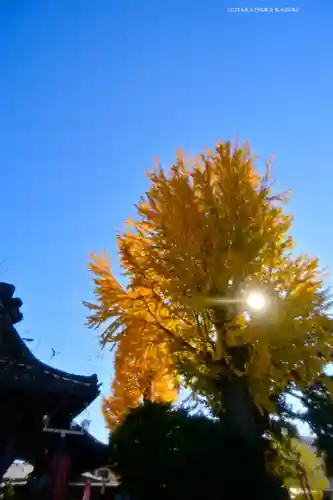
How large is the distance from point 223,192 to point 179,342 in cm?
351

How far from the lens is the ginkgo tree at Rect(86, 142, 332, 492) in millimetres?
7469

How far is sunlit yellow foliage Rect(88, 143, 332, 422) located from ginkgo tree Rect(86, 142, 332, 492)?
2 cm

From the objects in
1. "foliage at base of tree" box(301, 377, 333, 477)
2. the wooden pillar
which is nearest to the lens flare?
"foliage at base of tree" box(301, 377, 333, 477)

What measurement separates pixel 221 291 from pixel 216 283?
0.66ft

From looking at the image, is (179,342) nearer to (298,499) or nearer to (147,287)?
(147,287)

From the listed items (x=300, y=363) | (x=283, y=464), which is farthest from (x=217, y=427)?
(x=283, y=464)

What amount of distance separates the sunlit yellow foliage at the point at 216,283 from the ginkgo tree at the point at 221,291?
0.08 feet

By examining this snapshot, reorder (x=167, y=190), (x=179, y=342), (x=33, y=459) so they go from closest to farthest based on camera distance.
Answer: (x=33, y=459)
(x=179, y=342)
(x=167, y=190)

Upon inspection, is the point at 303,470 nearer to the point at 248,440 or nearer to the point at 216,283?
the point at 248,440

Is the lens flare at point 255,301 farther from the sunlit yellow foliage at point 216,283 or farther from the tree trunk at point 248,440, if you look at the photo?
the tree trunk at point 248,440

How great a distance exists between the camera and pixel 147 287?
30.5 feet

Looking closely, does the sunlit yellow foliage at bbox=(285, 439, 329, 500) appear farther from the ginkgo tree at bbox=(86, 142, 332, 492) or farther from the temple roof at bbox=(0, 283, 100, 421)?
the temple roof at bbox=(0, 283, 100, 421)

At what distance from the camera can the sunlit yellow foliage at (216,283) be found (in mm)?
7445

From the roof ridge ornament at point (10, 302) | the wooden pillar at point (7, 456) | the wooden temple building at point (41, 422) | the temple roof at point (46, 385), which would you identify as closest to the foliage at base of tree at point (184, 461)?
the wooden temple building at point (41, 422)
